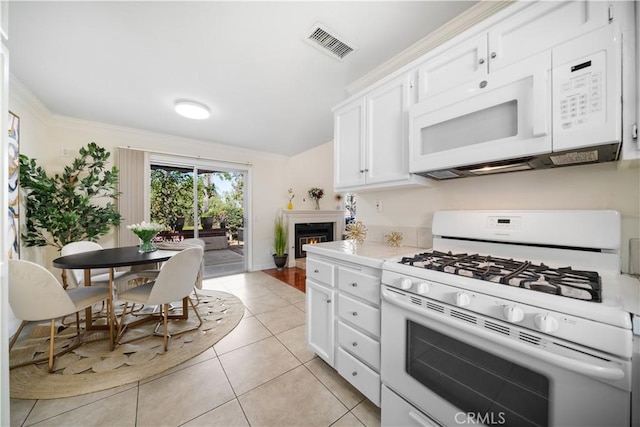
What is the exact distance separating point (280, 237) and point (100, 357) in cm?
322

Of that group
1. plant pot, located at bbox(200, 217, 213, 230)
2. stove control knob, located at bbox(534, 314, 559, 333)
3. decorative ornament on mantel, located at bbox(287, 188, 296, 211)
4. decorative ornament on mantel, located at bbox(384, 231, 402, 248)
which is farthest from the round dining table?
decorative ornament on mantel, located at bbox(287, 188, 296, 211)

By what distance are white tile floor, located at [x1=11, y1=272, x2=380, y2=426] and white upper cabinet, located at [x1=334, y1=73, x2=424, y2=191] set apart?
4.91 feet

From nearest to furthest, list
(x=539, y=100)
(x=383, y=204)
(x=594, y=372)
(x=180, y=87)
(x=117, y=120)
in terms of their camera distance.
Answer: (x=594, y=372), (x=539, y=100), (x=383, y=204), (x=180, y=87), (x=117, y=120)

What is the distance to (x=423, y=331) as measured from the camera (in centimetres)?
108

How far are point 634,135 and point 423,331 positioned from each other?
1096 millimetres

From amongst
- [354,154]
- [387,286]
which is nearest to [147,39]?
[354,154]

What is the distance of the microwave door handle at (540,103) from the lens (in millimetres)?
959

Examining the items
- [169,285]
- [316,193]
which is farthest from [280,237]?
[169,285]

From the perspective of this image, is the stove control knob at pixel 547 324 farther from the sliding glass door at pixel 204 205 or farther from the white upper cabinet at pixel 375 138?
the sliding glass door at pixel 204 205

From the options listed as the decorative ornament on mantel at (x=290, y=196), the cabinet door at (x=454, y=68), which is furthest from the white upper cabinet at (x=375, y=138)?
the decorative ornament on mantel at (x=290, y=196)

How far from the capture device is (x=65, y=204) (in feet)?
9.00

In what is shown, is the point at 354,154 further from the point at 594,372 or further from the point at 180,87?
the point at 180,87

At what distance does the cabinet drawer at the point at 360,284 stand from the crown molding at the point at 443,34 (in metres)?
1.79

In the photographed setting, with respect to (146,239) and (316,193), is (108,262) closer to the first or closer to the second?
(146,239)
